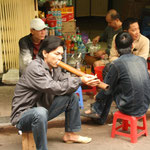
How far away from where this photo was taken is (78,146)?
3.68 meters

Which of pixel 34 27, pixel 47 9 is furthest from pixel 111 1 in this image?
pixel 34 27

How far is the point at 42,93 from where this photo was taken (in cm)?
329

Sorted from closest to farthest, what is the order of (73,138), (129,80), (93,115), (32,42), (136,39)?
(129,80) < (73,138) < (93,115) < (32,42) < (136,39)

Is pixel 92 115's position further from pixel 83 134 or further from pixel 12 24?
pixel 12 24

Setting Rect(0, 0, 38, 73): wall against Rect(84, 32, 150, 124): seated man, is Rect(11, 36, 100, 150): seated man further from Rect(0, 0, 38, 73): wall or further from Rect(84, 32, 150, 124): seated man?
Rect(0, 0, 38, 73): wall

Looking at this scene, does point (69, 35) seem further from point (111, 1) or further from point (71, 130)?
point (111, 1)

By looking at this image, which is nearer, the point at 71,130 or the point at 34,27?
the point at 71,130

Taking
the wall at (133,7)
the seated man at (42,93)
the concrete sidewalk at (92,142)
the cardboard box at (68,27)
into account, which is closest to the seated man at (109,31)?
the cardboard box at (68,27)

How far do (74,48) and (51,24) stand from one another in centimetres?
65

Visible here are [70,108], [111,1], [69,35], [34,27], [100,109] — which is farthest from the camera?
[111,1]

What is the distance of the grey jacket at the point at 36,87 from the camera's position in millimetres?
3145

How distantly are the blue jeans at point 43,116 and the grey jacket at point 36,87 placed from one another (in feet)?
0.35

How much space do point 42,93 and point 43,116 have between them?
0.32m

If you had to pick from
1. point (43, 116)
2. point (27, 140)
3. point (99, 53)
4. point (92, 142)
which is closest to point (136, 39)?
point (99, 53)
